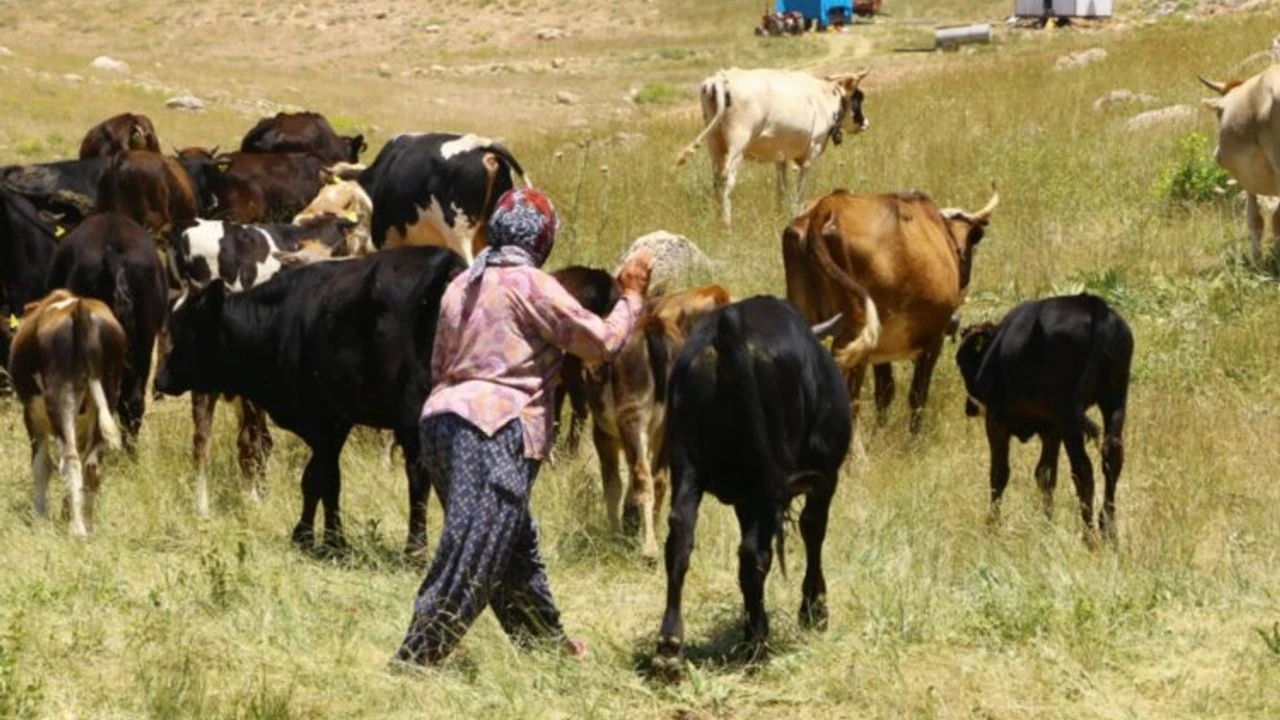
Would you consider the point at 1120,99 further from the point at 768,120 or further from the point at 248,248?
the point at 248,248

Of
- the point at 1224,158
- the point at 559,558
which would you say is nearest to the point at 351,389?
the point at 559,558

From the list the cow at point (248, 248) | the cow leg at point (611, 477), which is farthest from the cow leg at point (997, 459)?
the cow at point (248, 248)

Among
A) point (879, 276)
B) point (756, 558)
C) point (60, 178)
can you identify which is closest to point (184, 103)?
point (60, 178)

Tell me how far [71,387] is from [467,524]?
3725 mm

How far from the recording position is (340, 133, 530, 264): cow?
47.1ft

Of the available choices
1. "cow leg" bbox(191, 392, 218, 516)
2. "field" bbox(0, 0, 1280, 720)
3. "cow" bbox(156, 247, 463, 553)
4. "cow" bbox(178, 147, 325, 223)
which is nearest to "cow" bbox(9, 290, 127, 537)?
"field" bbox(0, 0, 1280, 720)

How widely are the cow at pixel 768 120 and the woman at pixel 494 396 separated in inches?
507

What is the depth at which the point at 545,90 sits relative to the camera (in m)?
47.1

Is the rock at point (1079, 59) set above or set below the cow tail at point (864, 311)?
below

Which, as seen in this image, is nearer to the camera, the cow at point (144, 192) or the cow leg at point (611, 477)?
the cow leg at point (611, 477)

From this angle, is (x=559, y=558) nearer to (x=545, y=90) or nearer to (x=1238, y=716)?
(x=1238, y=716)

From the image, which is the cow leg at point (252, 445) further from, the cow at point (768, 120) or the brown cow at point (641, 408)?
the cow at point (768, 120)

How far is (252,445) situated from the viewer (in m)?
12.1

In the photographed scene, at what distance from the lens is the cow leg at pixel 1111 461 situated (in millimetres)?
9844
